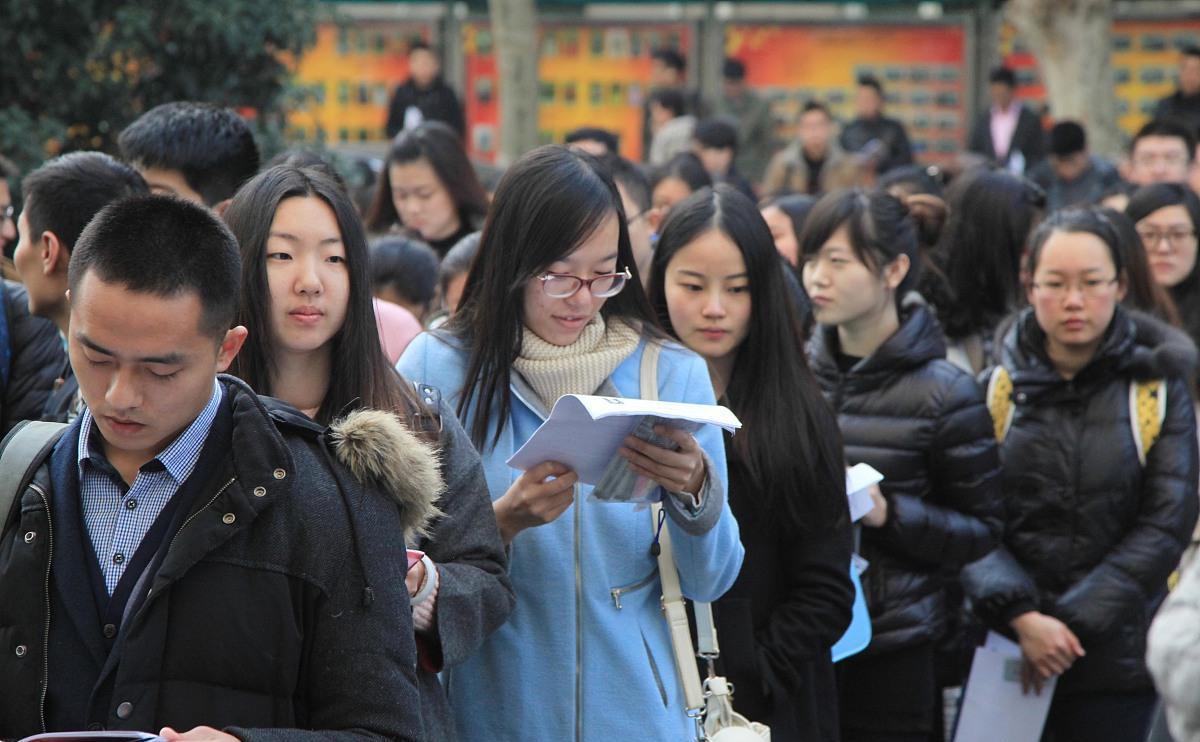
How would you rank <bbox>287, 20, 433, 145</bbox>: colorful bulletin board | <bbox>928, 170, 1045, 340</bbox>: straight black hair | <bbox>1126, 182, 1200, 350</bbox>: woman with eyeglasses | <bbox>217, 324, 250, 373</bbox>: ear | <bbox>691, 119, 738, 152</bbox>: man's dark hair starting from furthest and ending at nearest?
<bbox>287, 20, 433, 145</bbox>: colorful bulletin board < <bbox>691, 119, 738, 152</bbox>: man's dark hair < <bbox>1126, 182, 1200, 350</bbox>: woman with eyeglasses < <bbox>928, 170, 1045, 340</bbox>: straight black hair < <bbox>217, 324, 250, 373</bbox>: ear

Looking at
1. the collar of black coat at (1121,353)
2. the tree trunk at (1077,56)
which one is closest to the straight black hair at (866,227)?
the collar of black coat at (1121,353)

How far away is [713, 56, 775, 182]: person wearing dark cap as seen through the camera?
16.1 metres

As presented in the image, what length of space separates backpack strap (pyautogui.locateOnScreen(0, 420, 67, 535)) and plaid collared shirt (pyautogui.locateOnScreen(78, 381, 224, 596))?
6cm

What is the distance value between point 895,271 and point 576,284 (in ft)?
6.20

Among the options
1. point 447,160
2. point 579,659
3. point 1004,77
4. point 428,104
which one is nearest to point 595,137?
point 447,160

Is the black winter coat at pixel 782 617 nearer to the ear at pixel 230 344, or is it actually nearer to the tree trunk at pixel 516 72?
the ear at pixel 230 344

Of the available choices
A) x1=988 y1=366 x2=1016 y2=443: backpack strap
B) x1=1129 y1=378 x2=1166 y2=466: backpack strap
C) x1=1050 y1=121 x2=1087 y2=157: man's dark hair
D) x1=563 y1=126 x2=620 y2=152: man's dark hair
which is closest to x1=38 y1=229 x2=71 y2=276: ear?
x1=988 y1=366 x2=1016 y2=443: backpack strap

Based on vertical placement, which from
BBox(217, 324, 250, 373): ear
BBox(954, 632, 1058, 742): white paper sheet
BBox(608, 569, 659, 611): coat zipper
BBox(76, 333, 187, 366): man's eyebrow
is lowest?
BBox(954, 632, 1058, 742): white paper sheet

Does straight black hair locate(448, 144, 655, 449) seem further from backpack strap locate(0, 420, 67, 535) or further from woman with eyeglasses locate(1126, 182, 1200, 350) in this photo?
woman with eyeglasses locate(1126, 182, 1200, 350)

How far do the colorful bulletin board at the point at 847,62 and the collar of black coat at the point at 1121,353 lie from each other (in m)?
12.7

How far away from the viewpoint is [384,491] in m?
2.43

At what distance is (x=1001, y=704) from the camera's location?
493cm

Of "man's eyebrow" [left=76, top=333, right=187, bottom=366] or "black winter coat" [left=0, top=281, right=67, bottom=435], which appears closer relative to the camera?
"man's eyebrow" [left=76, top=333, right=187, bottom=366]

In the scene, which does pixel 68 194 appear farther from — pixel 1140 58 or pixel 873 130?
pixel 1140 58
